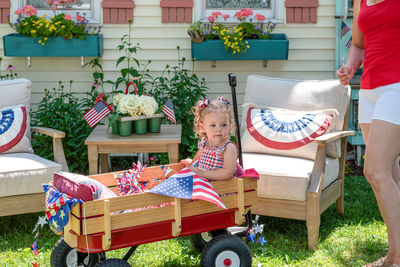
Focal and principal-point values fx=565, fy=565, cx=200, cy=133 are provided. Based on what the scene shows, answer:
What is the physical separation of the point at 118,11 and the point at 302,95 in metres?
2.25

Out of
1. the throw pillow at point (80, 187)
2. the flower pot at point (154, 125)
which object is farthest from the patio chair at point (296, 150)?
the throw pillow at point (80, 187)

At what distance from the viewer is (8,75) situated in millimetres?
5551

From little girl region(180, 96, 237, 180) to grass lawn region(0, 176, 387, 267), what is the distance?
626 mm

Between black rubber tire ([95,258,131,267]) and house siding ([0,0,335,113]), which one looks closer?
black rubber tire ([95,258,131,267])

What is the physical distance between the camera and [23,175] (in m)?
3.82

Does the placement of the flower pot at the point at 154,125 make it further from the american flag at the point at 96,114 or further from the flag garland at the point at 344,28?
the flag garland at the point at 344,28

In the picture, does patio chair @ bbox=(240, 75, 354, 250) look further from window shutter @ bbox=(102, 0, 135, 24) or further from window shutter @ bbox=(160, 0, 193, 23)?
window shutter @ bbox=(102, 0, 135, 24)

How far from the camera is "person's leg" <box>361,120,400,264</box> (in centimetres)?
287

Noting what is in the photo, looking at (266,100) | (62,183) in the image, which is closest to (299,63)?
(266,100)

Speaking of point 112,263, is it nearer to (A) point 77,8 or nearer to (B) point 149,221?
(B) point 149,221

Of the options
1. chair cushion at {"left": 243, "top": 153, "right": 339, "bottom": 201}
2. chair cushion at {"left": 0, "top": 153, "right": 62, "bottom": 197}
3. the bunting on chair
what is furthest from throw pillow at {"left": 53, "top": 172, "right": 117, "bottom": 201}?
the bunting on chair

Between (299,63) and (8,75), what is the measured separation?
2.93 meters

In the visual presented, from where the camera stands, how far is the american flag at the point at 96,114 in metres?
4.25

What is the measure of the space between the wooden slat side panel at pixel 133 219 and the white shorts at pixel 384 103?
118 cm
